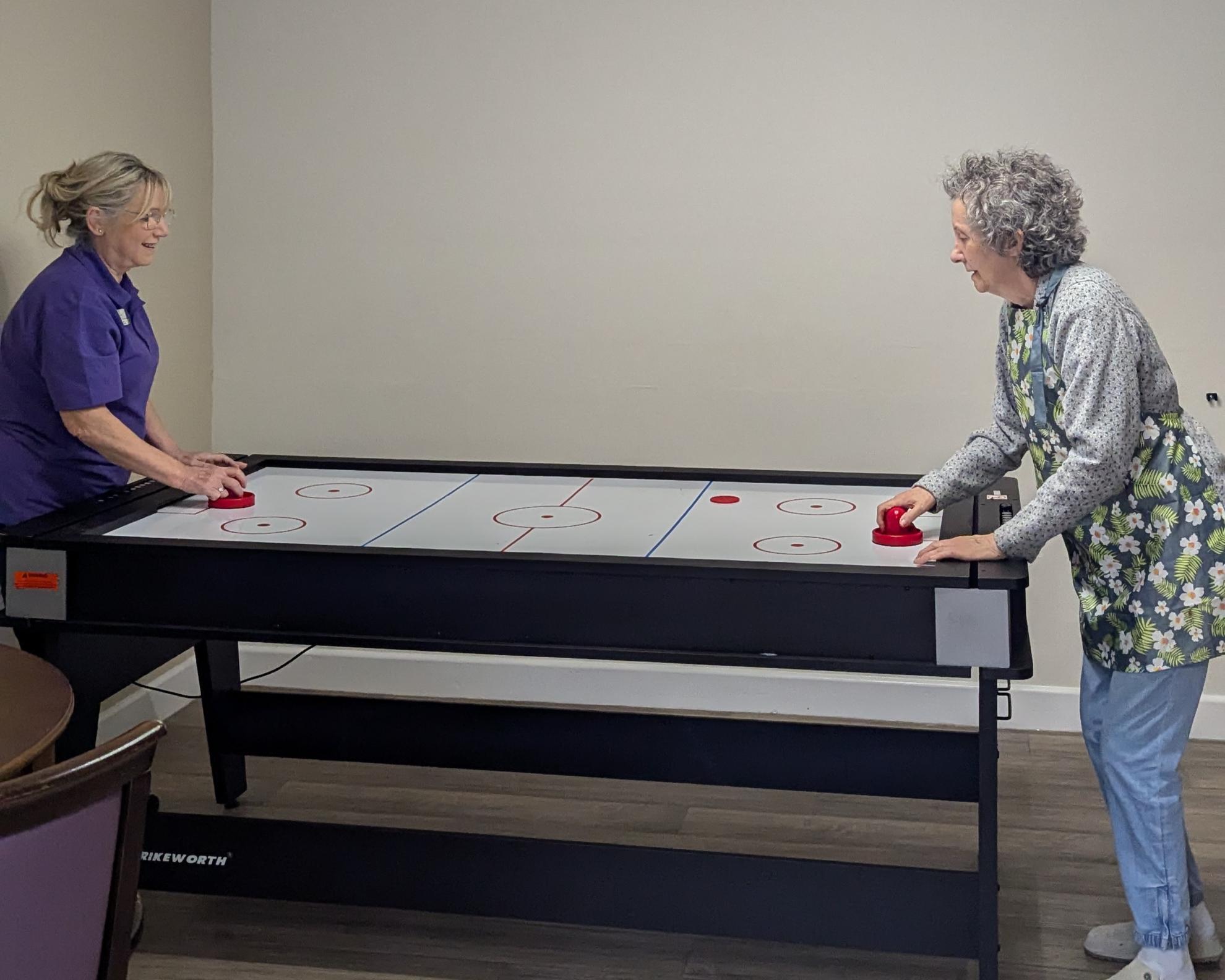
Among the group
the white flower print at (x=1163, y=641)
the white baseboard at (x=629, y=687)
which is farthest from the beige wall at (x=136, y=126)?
the white flower print at (x=1163, y=641)

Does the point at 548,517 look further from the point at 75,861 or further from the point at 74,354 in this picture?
the point at 75,861

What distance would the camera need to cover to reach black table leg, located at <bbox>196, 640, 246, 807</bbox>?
332cm

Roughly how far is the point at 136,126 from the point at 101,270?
1.05 meters

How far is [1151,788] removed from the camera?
251 cm

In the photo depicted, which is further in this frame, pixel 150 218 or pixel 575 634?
pixel 150 218

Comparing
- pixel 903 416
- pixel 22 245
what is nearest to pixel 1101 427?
pixel 903 416

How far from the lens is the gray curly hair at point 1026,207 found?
2.41 metres

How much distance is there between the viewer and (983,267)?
2.51 m

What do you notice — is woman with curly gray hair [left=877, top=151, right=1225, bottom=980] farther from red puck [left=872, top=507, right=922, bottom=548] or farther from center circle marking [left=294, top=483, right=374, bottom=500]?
center circle marking [left=294, top=483, right=374, bottom=500]

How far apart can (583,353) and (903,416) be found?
921mm

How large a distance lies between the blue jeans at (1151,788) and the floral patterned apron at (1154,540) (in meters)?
0.05

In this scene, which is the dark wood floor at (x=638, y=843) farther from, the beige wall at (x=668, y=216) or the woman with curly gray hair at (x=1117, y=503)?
the beige wall at (x=668, y=216)

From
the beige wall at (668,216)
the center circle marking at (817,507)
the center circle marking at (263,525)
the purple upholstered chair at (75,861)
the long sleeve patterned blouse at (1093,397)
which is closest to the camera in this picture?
the purple upholstered chair at (75,861)

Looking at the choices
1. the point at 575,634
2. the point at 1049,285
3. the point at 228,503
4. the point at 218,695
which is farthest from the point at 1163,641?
the point at 218,695
